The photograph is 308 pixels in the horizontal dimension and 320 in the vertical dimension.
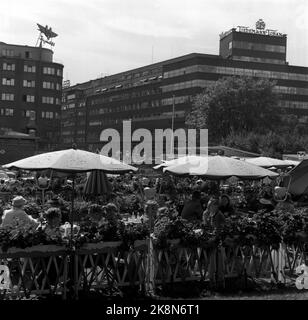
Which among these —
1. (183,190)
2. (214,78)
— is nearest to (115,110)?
(214,78)

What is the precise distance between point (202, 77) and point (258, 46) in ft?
51.0

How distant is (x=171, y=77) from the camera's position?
101 m

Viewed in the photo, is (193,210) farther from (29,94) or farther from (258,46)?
(29,94)

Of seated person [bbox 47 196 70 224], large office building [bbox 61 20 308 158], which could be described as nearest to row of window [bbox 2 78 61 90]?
large office building [bbox 61 20 308 158]

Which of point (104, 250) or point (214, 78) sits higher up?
point (214, 78)

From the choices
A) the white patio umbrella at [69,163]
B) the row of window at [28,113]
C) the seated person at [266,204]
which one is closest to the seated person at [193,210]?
the white patio umbrella at [69,163]

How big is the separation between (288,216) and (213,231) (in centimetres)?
165

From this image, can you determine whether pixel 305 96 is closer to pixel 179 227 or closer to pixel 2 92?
pixel 2 92

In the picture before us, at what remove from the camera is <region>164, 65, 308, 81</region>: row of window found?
313 ft

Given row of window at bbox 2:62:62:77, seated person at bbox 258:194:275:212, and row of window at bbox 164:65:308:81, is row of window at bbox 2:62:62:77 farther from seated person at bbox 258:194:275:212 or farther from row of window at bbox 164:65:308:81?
seated person at bbox 258:194:275:212

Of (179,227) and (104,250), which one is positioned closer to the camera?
(104,250)

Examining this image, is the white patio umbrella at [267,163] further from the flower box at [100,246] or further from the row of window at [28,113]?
the row of window at [28,113]

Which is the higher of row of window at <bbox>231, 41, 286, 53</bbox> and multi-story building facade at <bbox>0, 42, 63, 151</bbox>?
row of window at <bbox>231, 41, 286, 53</bbox>
